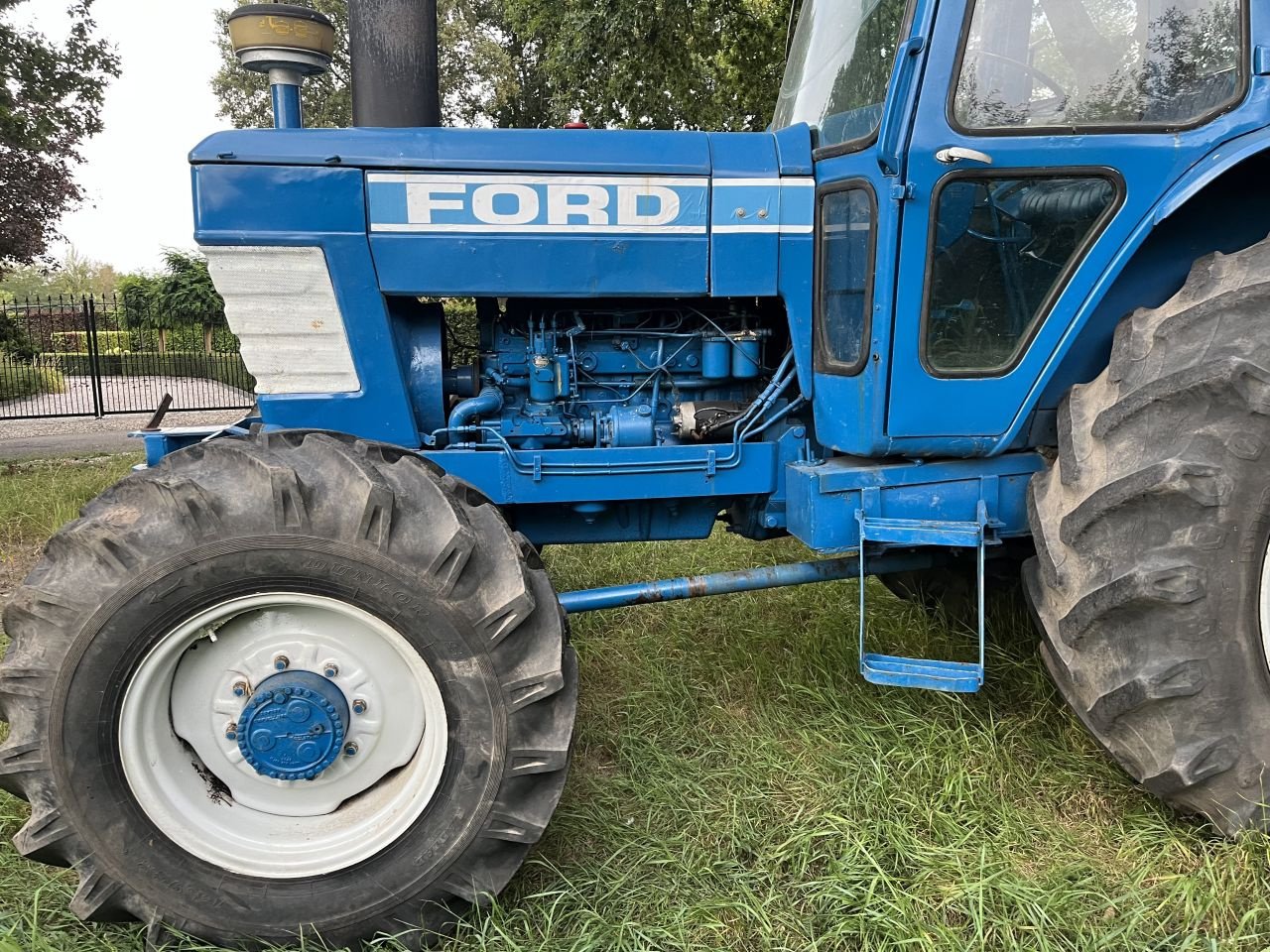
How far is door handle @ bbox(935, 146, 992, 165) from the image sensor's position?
2229mm

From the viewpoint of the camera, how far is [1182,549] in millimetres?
2109

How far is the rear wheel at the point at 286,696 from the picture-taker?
192 cm

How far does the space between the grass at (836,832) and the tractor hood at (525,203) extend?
1371 mm

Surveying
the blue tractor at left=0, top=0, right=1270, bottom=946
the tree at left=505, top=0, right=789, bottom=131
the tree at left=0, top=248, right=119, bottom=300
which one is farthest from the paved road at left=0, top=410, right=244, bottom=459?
the tree at left=0, top=248, right=119, bottom=300

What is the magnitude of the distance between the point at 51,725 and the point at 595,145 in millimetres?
1903

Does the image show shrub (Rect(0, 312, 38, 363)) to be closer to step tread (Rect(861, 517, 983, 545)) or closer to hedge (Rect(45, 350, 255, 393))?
hedge (Rect(45, 350, 255, 393))

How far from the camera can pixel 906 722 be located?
2.84m

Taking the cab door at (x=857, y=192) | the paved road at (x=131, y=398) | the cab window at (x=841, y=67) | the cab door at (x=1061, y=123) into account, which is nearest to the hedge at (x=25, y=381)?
the paved road at (x=131, y=398)

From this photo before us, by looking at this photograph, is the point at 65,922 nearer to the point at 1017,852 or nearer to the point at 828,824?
the point at 828,824

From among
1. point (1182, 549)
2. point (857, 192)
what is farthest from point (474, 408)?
point (1182, 549)

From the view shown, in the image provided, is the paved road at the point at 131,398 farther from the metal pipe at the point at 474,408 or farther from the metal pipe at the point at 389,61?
the metal pipe at the point at 474,408

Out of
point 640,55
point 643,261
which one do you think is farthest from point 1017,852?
point 640,55

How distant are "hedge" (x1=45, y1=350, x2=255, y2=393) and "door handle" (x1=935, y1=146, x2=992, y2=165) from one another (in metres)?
14.0

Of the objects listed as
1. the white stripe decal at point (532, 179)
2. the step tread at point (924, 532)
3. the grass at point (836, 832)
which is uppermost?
the white stripe decal at point (532, 179)
